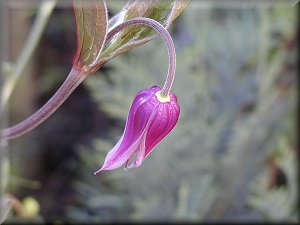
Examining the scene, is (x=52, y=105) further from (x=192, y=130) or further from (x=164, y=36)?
(x=192, y=130)

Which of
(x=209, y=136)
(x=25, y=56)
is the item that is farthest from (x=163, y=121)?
(x=209, y=136)

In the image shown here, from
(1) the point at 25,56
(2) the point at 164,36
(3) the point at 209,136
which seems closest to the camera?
(2) the point at 164,36

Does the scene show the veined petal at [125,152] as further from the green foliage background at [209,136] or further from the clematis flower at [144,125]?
the green foliage background at [209,136]

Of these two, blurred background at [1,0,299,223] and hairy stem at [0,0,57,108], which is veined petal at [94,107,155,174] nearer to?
hairy stem at [0,0,57,108]

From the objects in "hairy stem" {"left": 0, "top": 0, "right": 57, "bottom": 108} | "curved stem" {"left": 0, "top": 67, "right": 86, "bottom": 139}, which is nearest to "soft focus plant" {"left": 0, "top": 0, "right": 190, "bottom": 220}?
"curved stem" {"left": 0, "top": 67, "right": 86, "bottom": 139}

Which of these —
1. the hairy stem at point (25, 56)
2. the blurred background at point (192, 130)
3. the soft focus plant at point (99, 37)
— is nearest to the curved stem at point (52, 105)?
the soft focus plant at point (99, 37)

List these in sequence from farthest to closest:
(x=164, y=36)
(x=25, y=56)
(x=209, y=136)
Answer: (x=209, y=136) < (x=25, y=56) < (x=164, y=36)

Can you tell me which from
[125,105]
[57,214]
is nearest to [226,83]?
[125,105]
